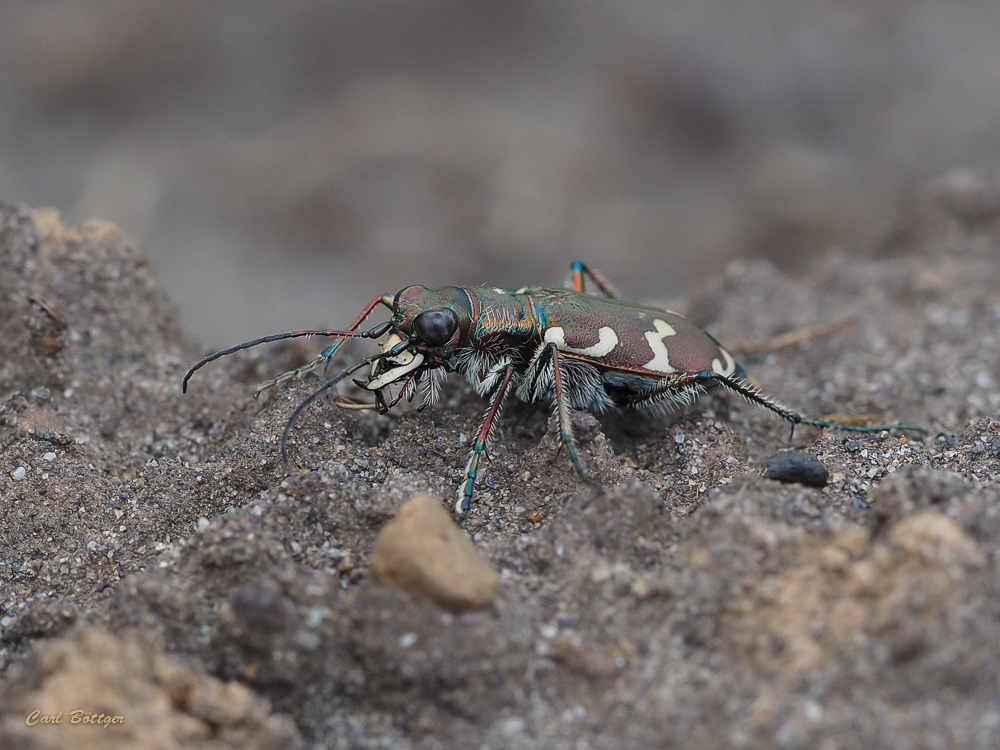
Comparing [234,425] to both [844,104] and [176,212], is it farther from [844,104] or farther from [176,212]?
[844,104]

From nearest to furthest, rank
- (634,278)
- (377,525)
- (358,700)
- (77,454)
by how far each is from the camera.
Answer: (358,700) < (377,525) < (77,454) < (634,278)

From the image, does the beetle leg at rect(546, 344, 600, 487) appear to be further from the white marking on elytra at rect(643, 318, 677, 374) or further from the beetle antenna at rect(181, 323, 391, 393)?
the beetle antenna at rect(181, 323, 391, 393)

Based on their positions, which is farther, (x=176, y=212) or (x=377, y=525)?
(x=176, y=212)

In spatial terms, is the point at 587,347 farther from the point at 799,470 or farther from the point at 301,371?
the point at 301,371

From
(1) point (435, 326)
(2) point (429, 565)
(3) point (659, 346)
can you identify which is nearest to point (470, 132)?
(3) point (659, 346)

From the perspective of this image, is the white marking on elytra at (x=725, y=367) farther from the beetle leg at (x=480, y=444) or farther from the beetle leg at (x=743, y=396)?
the beetle leg at (x=480, y=444)

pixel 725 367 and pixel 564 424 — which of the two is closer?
pixel 564 424

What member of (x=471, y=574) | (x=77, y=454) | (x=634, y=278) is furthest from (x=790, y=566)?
(x=634, y=278)
